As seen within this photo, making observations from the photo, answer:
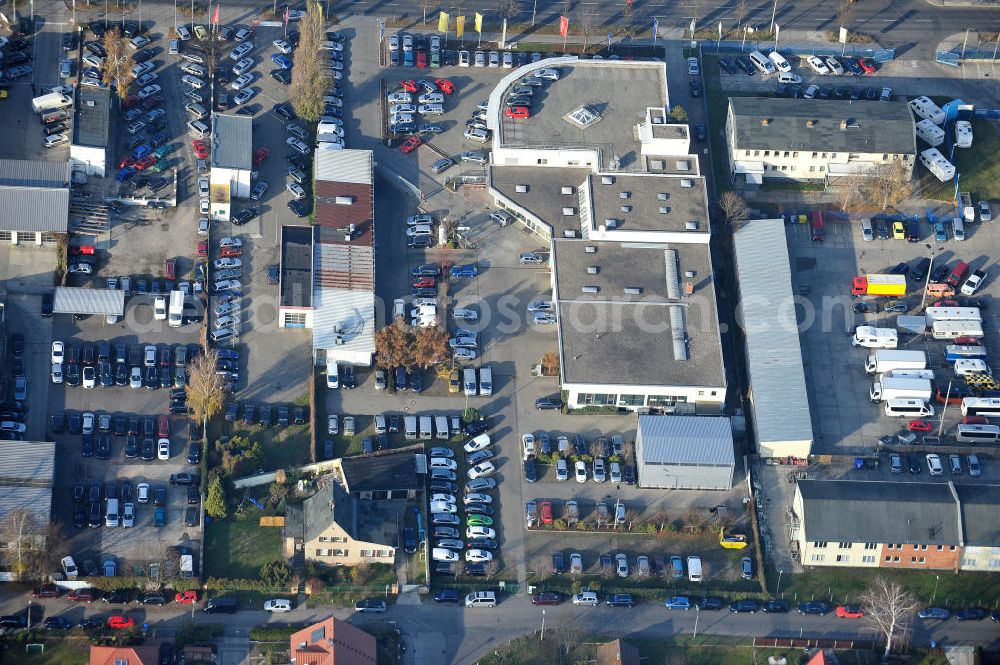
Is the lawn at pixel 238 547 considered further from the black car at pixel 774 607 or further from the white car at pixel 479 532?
the black car at pixel 774 607

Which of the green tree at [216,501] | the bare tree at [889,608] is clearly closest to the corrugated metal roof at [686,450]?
the bare tree at [889,608]

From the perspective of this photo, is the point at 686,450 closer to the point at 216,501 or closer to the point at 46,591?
the point at 216,501

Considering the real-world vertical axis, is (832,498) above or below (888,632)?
above

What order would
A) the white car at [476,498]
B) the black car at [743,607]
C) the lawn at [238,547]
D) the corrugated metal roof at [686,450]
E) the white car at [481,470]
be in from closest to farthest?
the lawn at [238,547]
the black car at [743,607]
the white car at [476,498]
the corrugated metal roof at [686,450]
the white car at [481,470]

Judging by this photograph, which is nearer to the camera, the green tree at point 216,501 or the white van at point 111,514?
the white van at point 111,514

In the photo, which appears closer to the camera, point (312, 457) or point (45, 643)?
point (45, 643)

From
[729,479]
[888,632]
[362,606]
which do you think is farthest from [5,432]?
→ [888,632]

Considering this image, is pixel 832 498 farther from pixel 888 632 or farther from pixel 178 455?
pixel 178 455

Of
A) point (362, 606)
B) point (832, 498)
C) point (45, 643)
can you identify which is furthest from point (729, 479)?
point (45, 643)
